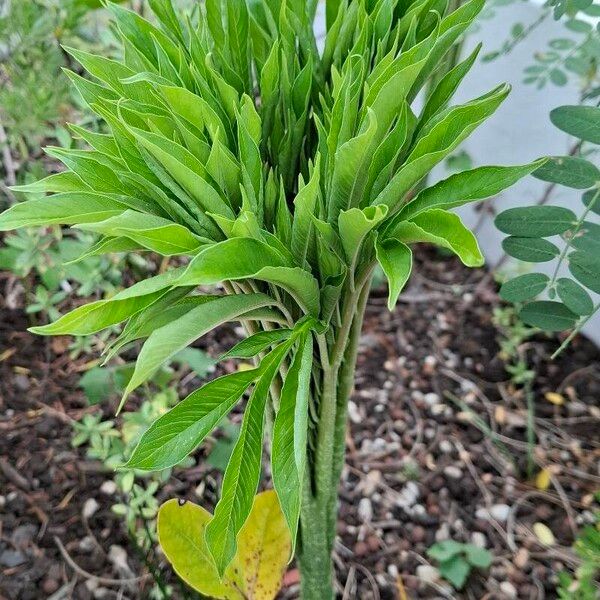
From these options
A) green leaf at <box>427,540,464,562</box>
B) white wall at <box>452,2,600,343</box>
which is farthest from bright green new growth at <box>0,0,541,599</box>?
white wall at <box>452,2,600,343</box>

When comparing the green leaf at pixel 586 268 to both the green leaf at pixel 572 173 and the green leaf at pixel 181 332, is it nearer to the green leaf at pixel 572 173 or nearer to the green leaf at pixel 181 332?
the green leaf at pixel 572 173

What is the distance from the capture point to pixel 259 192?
54 centimetres

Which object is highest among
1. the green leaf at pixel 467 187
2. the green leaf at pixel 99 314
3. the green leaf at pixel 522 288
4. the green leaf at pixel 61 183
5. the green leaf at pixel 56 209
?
the green leaf at pixel 61 183

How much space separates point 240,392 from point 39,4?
1291 mm

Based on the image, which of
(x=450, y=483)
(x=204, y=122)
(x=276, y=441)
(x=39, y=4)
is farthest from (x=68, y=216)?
(x=39, y=4)

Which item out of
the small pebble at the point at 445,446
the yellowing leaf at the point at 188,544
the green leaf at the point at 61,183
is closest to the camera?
the green leaf at the point at 61,183

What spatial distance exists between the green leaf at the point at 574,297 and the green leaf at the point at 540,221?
0.22 ft

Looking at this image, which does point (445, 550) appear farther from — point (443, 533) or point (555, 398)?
point (555, 398)

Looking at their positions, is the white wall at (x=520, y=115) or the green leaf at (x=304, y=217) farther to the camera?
the white wall at (x=520, y=115)

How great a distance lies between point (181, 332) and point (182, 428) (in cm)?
9

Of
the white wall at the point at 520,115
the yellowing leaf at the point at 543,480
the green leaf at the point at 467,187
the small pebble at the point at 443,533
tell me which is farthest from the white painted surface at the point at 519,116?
the green leaf at the point at 467,187

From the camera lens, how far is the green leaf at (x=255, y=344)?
50 cm

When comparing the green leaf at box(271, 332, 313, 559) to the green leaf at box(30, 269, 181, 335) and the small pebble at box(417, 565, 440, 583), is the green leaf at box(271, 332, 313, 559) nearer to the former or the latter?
the green leaf at box(30, 269, 181, 335)

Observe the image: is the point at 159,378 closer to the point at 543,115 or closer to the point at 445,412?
the point at 445,412
